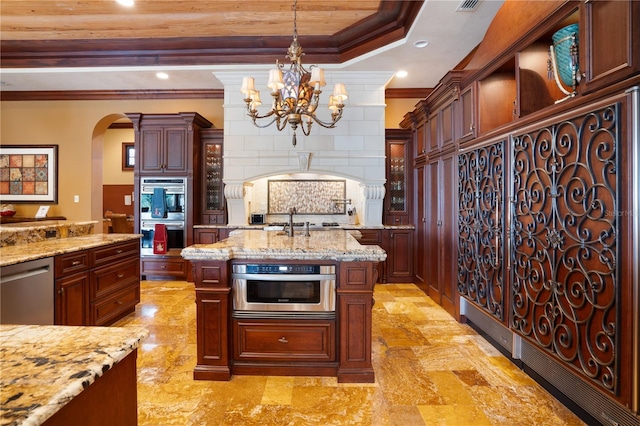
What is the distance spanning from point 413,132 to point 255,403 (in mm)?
4495

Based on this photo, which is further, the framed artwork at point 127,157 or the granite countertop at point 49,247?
the framed artwork at point 127,157

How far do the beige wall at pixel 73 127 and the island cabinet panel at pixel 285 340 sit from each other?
4463mm

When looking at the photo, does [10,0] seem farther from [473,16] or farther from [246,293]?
[473,16]

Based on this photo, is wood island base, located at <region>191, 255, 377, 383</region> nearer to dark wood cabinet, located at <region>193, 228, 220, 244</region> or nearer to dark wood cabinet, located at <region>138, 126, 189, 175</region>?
dark wood cabinet, located at <region>193, 228, 220, 244</region>

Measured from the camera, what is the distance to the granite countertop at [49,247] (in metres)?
2.37

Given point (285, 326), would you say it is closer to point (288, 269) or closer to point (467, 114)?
point (288, 269)

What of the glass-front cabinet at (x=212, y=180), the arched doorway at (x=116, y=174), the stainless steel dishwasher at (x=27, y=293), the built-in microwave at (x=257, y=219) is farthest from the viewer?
the arched doorway at (x=116, y=174)

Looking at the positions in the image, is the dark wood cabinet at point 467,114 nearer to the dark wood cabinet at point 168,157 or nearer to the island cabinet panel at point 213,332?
the island cabinet panel at point 213,332

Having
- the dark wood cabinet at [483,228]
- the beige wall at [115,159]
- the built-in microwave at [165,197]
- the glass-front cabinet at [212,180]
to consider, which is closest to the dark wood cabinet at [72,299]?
the built-in microwave at [165,197]

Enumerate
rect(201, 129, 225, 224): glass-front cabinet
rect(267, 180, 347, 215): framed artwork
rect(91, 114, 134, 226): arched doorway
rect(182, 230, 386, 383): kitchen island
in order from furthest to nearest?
rect(91, 114, 134, 226): arched doorway, rect(267, 180, 347, 215): framed artwork, rect(201, 129, 225, 224): glass-front cabinet, rect(182, 230, 386, 383): kitchen island

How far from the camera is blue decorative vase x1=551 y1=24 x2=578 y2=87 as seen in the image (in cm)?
200

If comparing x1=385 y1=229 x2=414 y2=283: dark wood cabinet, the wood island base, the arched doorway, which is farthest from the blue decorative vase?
the arched doorway

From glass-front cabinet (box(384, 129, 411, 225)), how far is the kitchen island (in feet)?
10.8

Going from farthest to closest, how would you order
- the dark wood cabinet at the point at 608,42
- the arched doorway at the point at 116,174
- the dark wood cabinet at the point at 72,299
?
the arched doorway at the point at 116,174, the dark wood cabinet at the point at 72,299, the dark wood cabinet at the point at 608,42
